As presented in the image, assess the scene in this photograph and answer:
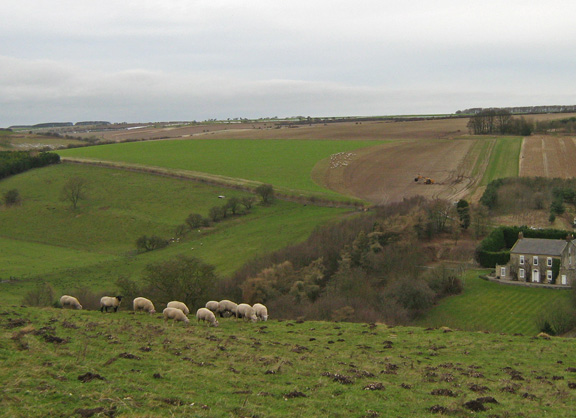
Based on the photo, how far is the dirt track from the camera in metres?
91.9

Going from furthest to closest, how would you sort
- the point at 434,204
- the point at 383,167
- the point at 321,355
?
the point at 383,167 < the point at 434,204 < the point at 321,355

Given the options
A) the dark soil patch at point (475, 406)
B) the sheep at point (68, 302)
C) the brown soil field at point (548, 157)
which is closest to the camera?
the dark soil patch at point (475, 406)

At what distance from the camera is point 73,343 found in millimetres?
18188

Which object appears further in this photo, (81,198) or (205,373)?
(81,198)

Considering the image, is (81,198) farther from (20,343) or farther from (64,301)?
(20,343)

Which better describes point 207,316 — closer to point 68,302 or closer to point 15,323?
point 15,323

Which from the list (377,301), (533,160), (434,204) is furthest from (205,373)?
(533,160)

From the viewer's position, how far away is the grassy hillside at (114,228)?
212 feet

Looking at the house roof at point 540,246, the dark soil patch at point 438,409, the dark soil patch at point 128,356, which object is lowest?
the house roof at point 540,246

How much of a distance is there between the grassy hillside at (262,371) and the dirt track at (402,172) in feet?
211

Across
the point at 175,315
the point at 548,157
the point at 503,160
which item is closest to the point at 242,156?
the point at 503,160

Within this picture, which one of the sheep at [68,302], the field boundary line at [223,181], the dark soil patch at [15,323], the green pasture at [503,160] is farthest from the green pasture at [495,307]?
the green pasture at [503,160]

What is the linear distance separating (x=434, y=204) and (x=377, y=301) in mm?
33721

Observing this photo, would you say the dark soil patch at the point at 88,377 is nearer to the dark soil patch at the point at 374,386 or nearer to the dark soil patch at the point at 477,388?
the dark soil patch at the point at 374,386
